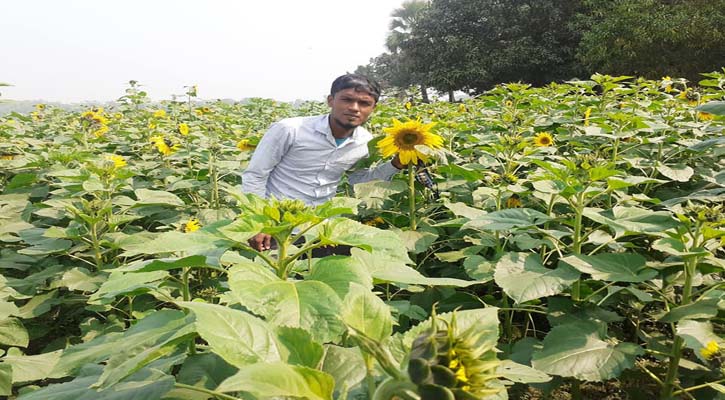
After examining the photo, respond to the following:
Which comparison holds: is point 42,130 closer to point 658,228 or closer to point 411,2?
point 658,228

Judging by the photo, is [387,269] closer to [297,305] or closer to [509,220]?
[297,305]

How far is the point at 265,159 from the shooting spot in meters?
3.21

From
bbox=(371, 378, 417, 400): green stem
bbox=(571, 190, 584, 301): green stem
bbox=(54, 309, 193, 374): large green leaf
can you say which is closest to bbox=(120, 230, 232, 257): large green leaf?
bbox=(54, 309, 193, 374): large green leaf

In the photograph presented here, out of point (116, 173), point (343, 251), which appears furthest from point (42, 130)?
point (343, 251)

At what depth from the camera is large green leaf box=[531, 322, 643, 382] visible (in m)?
1.41

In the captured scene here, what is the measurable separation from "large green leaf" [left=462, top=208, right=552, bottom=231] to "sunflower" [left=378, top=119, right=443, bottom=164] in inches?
31.3

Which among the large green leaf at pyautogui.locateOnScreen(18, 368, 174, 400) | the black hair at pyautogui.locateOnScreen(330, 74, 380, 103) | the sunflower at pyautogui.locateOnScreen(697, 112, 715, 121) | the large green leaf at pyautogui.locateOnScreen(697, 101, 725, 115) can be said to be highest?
the black hair at pyautogui.locateOnScreen(330, 74, 380, 103)

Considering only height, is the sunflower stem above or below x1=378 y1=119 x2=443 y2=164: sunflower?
below

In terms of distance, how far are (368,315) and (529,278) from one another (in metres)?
1.03

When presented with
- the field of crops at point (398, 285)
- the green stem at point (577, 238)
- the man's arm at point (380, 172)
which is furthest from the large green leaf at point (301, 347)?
the man's arm at point (380, 172)

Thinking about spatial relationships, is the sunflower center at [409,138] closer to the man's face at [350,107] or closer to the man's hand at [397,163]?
the man's hand at [397,163]

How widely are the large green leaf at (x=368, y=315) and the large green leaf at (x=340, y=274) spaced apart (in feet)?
0.57

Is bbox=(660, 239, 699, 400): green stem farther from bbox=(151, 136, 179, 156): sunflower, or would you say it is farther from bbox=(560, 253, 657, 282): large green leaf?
bbox=(151, 136, 179, 156): sunflower

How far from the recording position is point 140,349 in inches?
37.5
